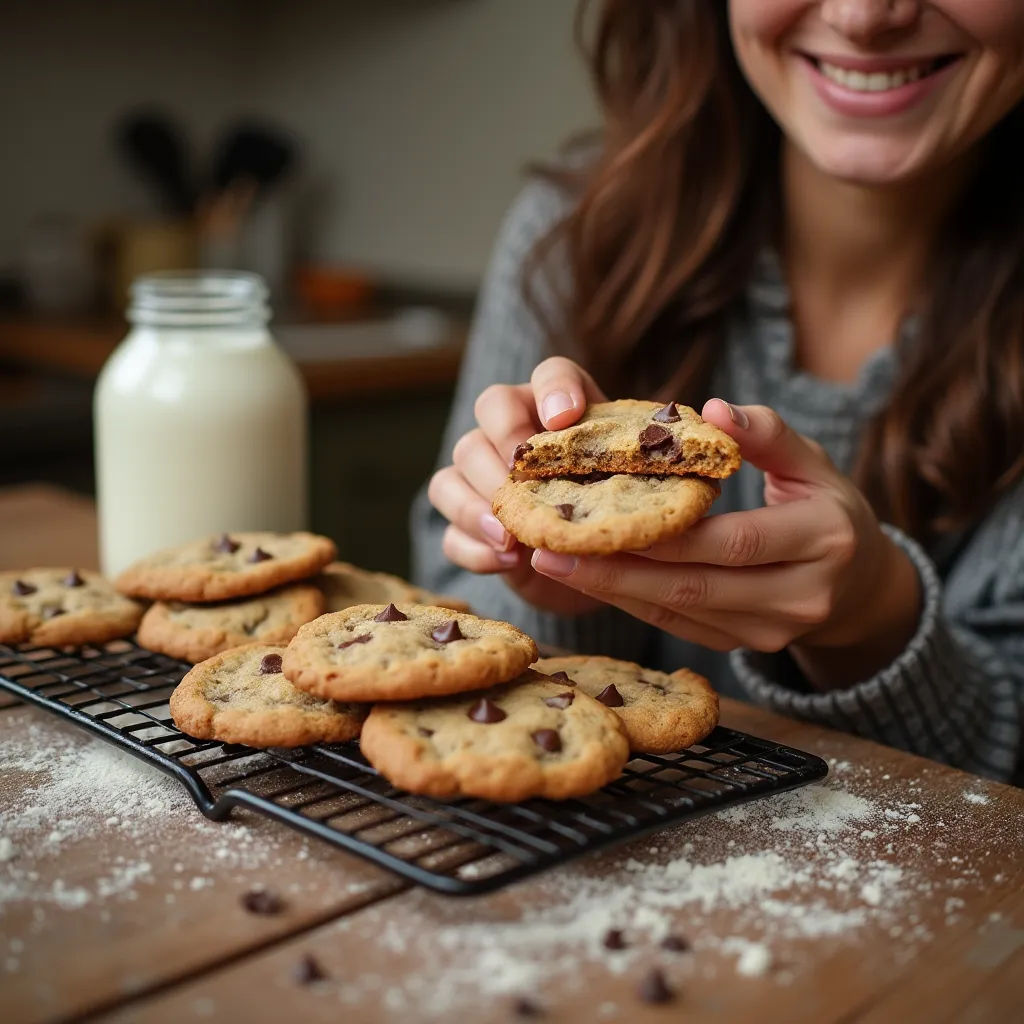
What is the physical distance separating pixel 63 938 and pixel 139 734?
0.28m

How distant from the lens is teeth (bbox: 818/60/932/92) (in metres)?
1.37

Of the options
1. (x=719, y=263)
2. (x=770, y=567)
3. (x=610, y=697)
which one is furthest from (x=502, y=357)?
(x=610, y=697)

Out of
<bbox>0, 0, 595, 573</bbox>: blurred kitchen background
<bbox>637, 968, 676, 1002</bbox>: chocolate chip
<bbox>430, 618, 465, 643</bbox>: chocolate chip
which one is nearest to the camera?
<bbox>637, 968, 676, 1002</bbox>: chocolate chip

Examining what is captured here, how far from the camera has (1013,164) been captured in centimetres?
162

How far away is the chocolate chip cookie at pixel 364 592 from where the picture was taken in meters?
1.13

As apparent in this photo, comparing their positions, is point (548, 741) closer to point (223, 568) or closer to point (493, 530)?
point (493, 530)

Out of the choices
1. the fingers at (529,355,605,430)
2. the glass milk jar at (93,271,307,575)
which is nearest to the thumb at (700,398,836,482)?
the fingers at (529,355,605,430)

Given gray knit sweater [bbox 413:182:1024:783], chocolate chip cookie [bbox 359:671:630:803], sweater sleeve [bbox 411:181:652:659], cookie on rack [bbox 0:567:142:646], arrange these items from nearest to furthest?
chocolate chip cookie [bbox 359:671:630:803] → cookie on rack [bbox 0:567:142:646] → gray knit sweater [bbox 413:182:1024:783] → sweater sleeve [bbox 411:181:652:659]

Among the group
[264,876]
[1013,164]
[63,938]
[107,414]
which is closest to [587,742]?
[264,876]

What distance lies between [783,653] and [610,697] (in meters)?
0.45

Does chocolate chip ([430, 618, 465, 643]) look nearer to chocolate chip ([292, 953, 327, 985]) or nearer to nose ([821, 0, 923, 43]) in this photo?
chocolate chip ([292, 953, 327, 985])

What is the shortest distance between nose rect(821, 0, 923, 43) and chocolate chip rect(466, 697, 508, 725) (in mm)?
904

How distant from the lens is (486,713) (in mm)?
797

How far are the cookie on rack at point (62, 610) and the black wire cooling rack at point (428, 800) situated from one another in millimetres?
66
